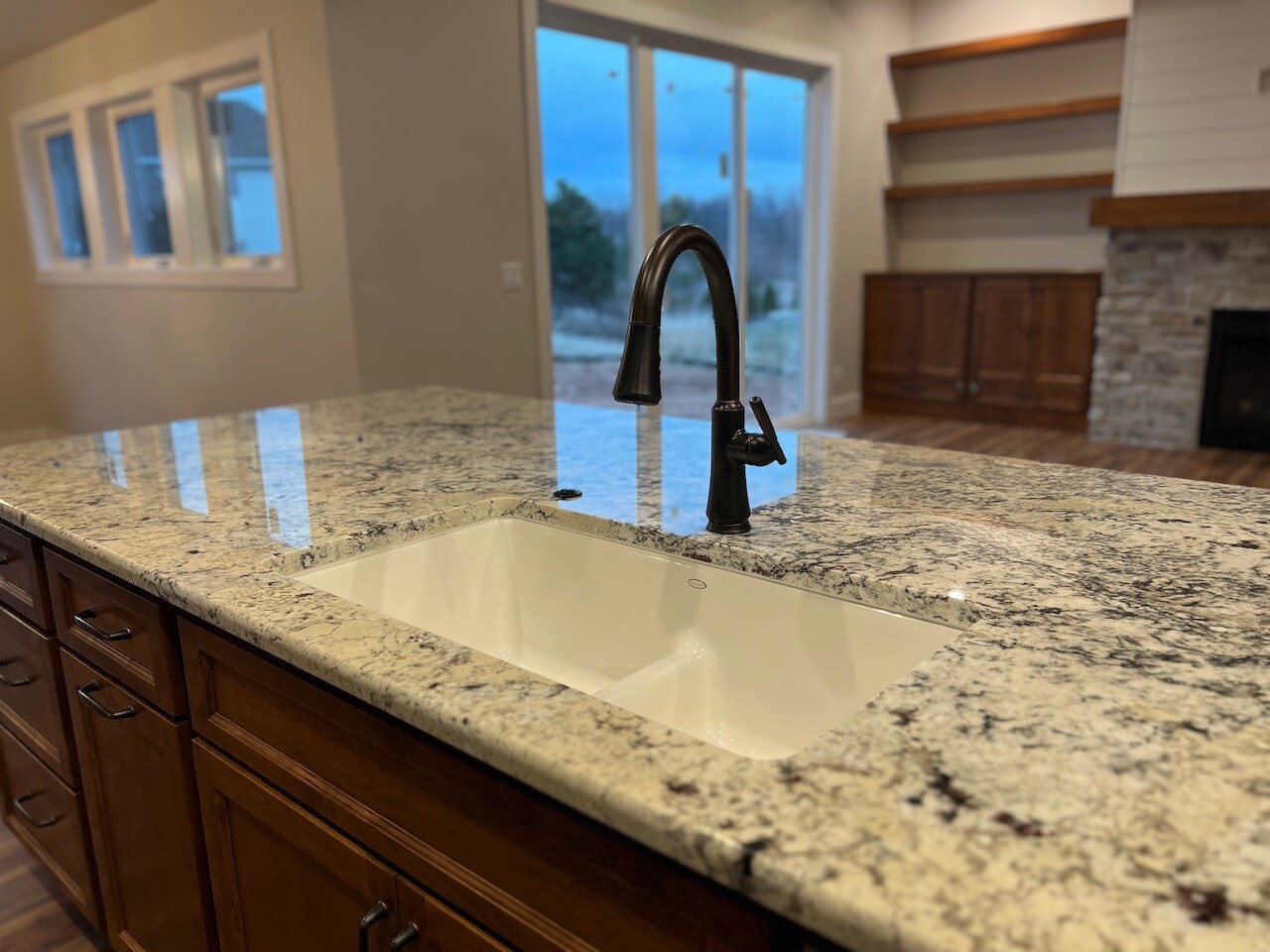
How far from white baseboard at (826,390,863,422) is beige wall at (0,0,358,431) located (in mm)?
3917

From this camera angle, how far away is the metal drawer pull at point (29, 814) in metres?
1.76

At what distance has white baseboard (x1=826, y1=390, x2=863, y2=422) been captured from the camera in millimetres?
6949

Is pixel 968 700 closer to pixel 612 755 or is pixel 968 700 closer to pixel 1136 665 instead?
pixel 1136 665

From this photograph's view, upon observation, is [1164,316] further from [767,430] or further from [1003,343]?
[767,430]

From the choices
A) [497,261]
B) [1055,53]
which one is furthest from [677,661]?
[1055,53]

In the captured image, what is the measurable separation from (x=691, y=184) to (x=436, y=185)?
6.72 feet

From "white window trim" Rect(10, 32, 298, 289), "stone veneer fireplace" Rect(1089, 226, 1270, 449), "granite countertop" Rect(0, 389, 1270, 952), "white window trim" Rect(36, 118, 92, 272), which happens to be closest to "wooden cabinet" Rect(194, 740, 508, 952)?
"granite countertop" Rect(0, 389, 1270, 952)

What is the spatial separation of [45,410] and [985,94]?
23.4ft

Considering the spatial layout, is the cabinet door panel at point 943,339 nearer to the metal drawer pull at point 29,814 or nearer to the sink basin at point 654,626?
the sink basin at point 654,626

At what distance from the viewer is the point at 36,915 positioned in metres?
1.96

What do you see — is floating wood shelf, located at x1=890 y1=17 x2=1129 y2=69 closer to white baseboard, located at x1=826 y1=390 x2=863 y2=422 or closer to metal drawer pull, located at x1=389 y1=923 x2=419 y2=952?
white baseboard, located at x1=826 y1=390 x2=863 y2=422

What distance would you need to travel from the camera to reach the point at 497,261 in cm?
449

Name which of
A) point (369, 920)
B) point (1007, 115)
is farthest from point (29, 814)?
point (1007, 115)

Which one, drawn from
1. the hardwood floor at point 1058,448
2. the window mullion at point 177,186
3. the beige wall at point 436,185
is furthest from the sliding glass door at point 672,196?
the window mullion at point 177,186
